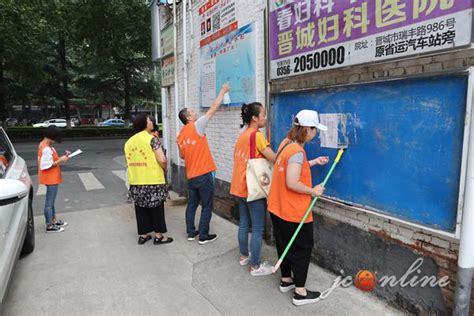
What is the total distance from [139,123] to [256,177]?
173 centimetres

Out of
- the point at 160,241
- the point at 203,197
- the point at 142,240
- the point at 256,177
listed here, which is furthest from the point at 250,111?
the point at 142,240

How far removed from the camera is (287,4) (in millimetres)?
3768

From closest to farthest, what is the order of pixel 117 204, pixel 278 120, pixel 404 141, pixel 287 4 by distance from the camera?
pixel 404 141, pixel 287 4, pixel 278 120, pixel 117 204

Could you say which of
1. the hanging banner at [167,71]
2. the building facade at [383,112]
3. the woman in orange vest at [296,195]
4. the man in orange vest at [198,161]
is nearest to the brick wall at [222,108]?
the building facade at [383,112]

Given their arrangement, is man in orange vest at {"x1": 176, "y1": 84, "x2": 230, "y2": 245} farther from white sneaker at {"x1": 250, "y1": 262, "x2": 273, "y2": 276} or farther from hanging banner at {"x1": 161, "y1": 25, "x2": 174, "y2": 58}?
hanging banner at {"x1": 161, "y1": 25, "x2": 174, "y2": 58}

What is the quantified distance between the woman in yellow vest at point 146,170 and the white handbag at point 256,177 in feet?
4.43

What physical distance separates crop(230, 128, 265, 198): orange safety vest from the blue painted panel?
2.43 ft

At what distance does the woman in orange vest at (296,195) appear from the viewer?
281 cm

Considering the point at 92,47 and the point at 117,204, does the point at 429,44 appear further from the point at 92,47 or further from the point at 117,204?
the point at 92,47

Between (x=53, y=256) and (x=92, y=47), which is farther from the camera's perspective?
(x=92, y=47)

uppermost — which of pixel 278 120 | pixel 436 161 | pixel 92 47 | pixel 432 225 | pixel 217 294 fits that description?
pixel 92 47

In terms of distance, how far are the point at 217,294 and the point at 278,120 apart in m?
2.00

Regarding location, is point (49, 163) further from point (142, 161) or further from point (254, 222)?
point (254, 222)

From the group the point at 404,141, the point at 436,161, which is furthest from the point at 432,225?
the point at 404,141
